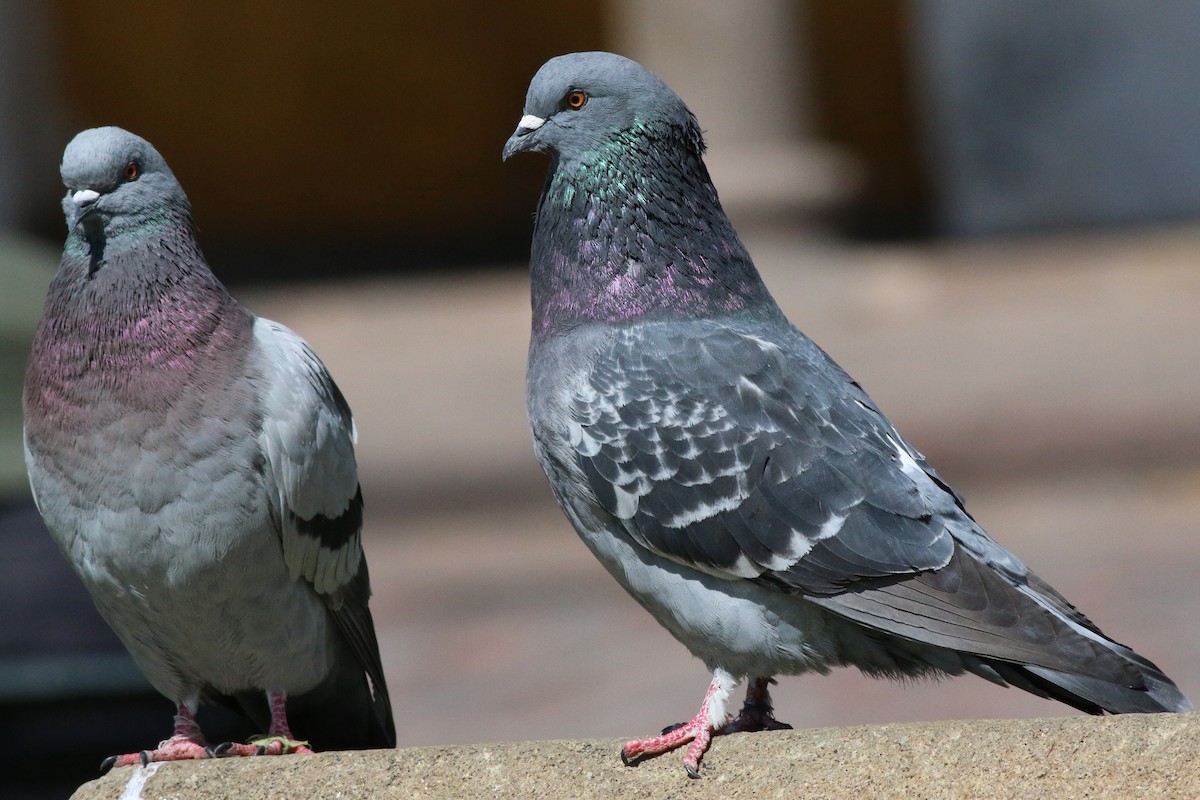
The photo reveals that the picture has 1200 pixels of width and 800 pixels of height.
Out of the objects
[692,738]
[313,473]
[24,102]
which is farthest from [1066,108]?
[692,738]

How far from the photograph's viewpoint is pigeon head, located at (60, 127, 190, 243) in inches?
133

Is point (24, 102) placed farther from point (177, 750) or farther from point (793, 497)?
point (793, 497)

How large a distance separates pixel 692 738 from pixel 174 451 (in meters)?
1.34

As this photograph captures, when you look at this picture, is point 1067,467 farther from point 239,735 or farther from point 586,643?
point 239,735

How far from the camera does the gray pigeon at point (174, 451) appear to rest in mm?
3402

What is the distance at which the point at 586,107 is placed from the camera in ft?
11.6

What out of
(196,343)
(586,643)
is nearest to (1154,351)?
(586,643)

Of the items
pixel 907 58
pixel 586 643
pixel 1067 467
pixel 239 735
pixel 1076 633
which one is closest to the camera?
pixel 1076 633

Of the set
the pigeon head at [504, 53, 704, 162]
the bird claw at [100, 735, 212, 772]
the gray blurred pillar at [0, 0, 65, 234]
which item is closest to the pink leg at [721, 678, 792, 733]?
the bird claw at [100, 735, 212, 772]

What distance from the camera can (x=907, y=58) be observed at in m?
13.6

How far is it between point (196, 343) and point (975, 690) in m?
5.29

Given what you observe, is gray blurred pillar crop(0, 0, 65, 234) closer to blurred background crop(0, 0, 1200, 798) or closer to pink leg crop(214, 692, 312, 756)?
blurred background crop(0, 0, 1200, 798)

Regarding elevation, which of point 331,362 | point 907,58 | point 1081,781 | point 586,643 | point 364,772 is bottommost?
point 586,643

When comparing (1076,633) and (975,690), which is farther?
(975,690)
